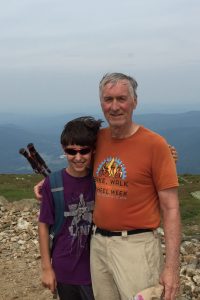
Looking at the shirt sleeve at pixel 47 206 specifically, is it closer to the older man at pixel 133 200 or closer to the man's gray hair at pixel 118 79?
the older man at pixel 133 200

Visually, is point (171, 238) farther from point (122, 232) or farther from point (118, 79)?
point (118, 79)

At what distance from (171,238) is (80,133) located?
180 cm

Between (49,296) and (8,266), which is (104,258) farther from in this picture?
(8,266)

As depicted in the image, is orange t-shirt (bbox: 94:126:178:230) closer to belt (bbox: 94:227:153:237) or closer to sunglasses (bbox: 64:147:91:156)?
belt (bbox: 94:227:153:237)

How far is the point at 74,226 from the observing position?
6008 millimetres

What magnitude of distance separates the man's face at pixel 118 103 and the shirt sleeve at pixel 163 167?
54 cm

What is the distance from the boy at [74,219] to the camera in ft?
19.4

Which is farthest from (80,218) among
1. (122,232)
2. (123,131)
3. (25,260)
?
(25,260)

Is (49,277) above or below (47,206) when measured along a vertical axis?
below

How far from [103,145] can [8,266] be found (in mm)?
8742

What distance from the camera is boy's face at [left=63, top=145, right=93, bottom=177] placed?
5.88 meters

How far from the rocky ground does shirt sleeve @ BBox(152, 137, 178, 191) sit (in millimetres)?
5535

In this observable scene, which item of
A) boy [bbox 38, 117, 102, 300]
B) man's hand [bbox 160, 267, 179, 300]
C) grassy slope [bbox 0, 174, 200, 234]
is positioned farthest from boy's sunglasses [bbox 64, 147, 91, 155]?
grassy slope [bbox 0, 174, 200, 234]

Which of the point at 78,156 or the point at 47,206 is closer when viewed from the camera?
the point at 78,156
